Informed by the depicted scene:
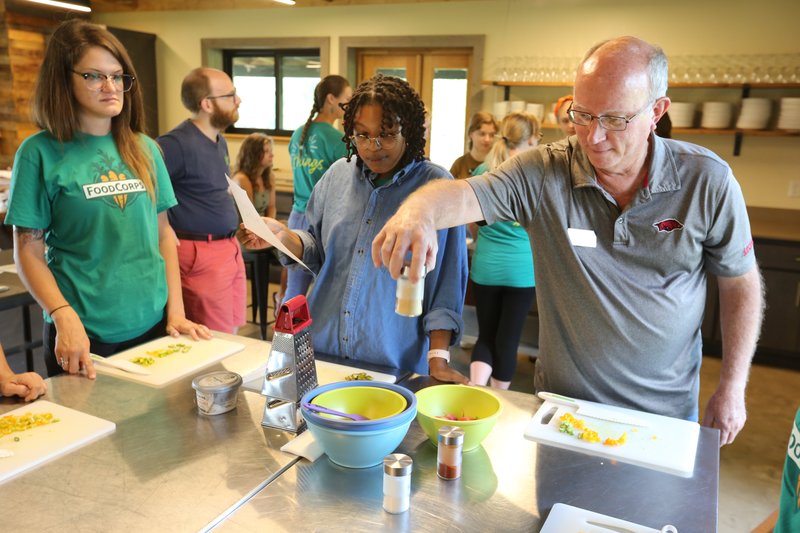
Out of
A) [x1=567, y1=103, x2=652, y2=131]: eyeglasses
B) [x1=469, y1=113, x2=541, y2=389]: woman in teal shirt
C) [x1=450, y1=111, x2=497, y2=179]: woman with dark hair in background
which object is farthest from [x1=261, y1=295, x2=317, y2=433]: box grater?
[x1=450, y1=111, x2=497, y2=179]: woman with dark hair in background

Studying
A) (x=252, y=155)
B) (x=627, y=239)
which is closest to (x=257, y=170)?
(x=252, y=155)

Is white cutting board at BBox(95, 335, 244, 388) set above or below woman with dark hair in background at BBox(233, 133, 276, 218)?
below

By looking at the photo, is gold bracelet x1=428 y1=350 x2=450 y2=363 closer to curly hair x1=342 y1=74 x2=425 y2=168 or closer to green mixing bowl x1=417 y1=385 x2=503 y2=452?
green mixing bowl x1=417 y1=385 x2=503 y2=452

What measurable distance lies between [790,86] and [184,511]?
15.2 ft

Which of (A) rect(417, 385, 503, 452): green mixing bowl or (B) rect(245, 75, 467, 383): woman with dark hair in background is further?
(B) rect(245, 75, 467, 383): woman with dark hair in background

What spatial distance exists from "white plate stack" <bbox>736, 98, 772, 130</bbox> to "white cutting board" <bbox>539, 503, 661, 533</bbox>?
411cm

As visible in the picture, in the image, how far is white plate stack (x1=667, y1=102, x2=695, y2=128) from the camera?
4.39 meters

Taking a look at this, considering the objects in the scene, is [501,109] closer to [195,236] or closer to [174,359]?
→ [195,236]

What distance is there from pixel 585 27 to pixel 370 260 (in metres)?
3.91

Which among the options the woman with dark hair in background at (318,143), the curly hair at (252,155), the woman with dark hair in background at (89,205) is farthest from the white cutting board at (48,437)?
the curly hair at (252,155)

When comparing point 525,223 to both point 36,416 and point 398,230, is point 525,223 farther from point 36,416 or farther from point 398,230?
point 36,416

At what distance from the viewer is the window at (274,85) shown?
237 inches

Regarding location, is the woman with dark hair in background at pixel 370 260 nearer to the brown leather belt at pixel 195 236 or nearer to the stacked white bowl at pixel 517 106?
the brown leather belt at pixel 195 236

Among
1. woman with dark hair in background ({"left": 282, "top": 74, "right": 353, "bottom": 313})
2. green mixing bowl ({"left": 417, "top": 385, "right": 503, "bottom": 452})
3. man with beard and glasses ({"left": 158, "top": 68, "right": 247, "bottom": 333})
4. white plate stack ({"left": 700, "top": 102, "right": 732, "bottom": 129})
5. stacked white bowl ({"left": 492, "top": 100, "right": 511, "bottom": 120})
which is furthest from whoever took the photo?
stacked white bowl ({"left": 492, "top": 100, "right": 511, "bottom": 120})
